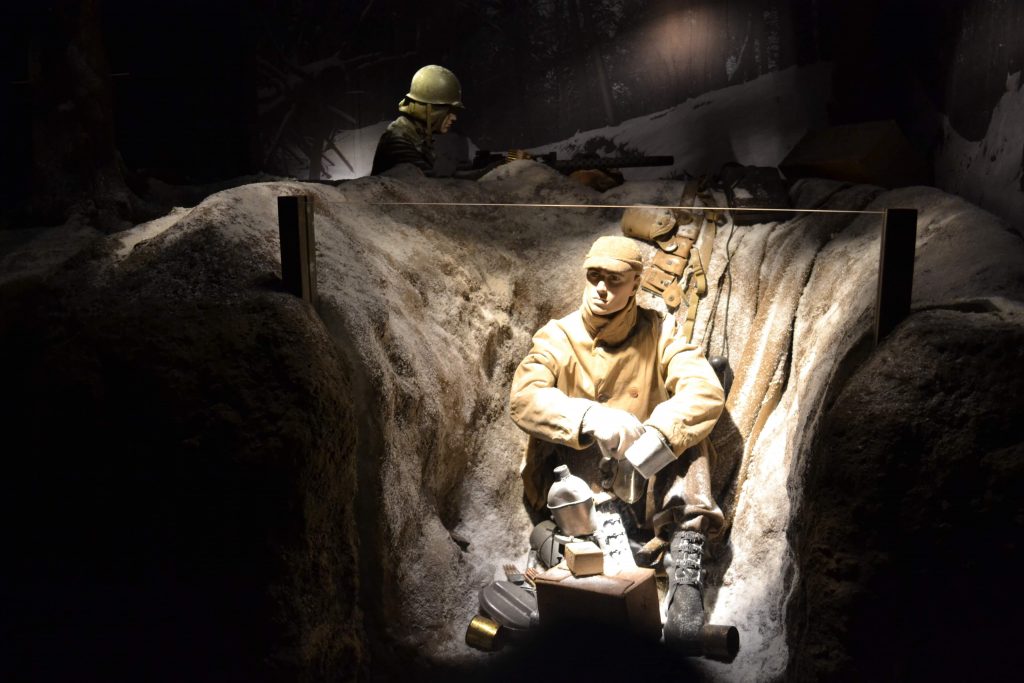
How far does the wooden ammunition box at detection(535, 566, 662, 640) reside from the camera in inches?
141

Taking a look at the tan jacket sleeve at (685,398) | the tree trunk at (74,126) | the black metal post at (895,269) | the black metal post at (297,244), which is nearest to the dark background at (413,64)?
the tree trunk at (74,126)

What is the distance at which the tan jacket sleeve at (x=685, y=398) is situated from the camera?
4.20m

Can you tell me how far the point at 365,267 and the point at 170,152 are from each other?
158 inches

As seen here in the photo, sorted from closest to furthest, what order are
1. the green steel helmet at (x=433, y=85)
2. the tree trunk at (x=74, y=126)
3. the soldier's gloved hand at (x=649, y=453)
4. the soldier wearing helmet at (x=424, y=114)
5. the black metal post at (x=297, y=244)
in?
1. the black metal post at (x=297, y=244)
2. the soldier's gloved hand at (x=649, y=453)
3. the soldier wearing helmet at (x=424, y=114)
4. the green steel helmet at (x=433, y=85)
5. the tree trunk at (x=74, y=126)

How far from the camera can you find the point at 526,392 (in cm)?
444

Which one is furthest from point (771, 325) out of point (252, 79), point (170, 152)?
point (170, 152)

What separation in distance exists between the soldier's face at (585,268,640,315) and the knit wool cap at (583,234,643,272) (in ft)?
0.09

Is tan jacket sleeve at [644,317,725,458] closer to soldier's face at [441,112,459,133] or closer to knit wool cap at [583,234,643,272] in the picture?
knit wool cap at [583,234,643,272]

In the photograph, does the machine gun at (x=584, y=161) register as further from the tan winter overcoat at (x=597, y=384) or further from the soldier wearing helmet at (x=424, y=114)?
the tan winter overcoat at (x=597, y=384)

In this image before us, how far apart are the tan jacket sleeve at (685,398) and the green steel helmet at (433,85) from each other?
2.97 m

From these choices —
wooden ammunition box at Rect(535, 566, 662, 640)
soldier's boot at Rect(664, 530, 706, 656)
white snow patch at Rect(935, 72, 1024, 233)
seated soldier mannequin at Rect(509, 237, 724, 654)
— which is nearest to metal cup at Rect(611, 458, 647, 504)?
seated soldier mannequin at Rect(509, 237, 724, 654)

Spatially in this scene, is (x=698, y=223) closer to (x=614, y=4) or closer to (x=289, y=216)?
(x=614, y=4)

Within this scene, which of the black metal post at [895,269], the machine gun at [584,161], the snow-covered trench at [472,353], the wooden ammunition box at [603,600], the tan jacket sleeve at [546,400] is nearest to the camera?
the black metal post at [895,269]

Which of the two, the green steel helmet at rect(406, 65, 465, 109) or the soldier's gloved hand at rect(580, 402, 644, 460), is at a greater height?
the green steel helmet at rect(406, 65, 465, 109)
